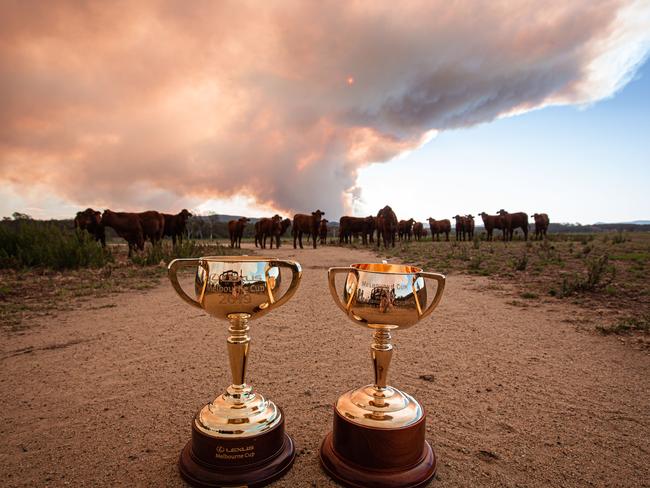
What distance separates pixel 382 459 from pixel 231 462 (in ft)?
2.69

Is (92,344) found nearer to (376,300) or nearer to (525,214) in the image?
(376,300)

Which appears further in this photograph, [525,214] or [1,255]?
[525,214]

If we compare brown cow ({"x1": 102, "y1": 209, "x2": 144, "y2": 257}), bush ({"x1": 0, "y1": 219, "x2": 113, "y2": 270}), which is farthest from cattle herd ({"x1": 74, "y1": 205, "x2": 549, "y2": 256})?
bush ({"x1": 0, "y1": 219, "x2": 113, "y2": 270})

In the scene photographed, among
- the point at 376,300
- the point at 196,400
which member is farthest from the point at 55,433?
the point at 376,300

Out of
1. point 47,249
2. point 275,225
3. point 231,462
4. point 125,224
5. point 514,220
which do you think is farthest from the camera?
point 514,220

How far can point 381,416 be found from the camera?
75.7 inches

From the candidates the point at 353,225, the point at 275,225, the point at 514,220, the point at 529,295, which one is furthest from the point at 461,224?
the point at 529,295

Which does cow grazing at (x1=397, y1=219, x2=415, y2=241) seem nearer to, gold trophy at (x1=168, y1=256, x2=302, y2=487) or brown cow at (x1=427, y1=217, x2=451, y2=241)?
brown cow at (x1=427, y1=217, x2=451, y2=241)

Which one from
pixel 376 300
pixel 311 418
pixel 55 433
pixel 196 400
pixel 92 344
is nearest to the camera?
pixel 376 300

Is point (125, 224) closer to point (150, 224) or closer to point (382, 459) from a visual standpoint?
point (150, 224)

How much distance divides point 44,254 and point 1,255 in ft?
3.63

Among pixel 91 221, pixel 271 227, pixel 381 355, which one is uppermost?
pixel 91 221

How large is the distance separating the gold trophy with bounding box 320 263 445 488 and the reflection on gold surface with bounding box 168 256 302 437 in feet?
1.26

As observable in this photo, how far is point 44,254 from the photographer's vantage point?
1036 cm
